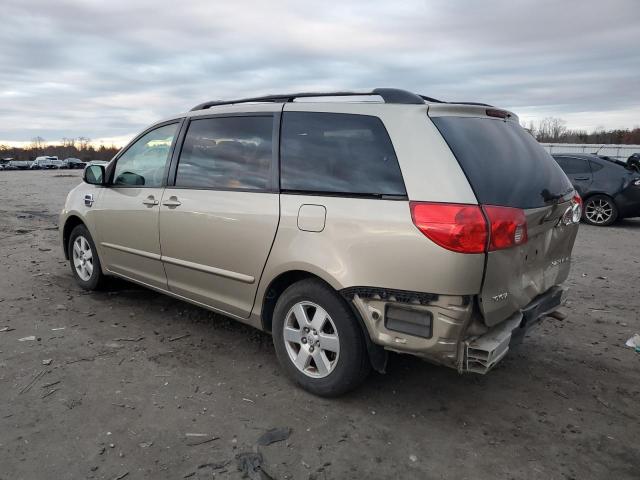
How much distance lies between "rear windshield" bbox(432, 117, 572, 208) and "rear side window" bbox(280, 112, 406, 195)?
0.36 metres

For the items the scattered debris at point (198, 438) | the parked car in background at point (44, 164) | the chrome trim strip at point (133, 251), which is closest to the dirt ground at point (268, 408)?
the scattered debris at point (198, 438)

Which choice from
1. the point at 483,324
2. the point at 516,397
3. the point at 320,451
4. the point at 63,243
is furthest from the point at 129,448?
the point at 63,243

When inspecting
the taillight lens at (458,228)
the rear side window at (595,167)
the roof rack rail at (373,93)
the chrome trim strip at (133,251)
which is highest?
the roof rack rail at (373,93)

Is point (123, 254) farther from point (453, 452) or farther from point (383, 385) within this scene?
point (453, 452)

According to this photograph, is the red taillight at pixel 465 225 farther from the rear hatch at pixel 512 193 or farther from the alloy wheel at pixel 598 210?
the alloy wheel at pixel 598 210

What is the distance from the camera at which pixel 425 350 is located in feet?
9.17

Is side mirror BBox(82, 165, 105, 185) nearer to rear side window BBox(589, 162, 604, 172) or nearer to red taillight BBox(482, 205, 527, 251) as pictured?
red taillight BBox(482, 205, 527, 251)

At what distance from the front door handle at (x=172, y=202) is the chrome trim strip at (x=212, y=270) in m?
0.44

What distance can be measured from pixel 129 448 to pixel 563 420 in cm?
253

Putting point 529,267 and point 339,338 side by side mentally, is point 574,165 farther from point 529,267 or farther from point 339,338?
point 339,338

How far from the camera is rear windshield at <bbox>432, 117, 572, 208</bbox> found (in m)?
2.80

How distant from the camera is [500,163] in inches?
117

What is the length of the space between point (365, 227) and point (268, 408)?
1298mm

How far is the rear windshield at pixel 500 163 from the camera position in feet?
9.19
